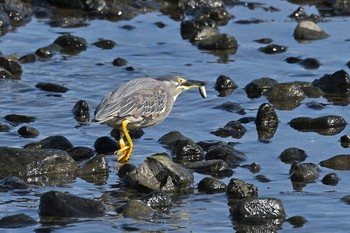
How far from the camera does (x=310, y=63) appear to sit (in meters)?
19.0

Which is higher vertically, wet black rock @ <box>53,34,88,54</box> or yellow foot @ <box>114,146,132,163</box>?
wet black rock @ <box>53,34,88,54</box>

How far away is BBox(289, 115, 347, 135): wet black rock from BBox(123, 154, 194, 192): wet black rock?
309 centimetres

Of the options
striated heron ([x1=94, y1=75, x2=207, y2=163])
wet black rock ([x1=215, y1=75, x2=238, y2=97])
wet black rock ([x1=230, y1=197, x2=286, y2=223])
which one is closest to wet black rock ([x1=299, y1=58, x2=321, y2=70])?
wet black rock ([x1=215, y1=75, x2=238, y2=97])

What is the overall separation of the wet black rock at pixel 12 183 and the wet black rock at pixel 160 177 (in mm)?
1207

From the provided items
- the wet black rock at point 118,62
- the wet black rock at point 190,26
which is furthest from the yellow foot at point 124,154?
the wet black rock at point 190,26

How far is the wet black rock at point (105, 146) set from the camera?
46.9 feet

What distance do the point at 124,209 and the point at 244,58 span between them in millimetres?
8535

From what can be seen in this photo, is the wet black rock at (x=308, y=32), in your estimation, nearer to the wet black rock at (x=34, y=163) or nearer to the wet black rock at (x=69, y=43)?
the wet black rock at (x=69, y=43)

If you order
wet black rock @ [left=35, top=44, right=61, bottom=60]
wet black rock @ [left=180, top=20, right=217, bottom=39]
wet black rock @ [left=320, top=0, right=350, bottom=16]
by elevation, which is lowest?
wet black rock @ [left=35, top=44, right=61, bottom=60]

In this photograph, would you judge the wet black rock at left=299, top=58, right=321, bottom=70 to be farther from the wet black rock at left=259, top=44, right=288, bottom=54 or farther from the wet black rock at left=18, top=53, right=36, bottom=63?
the wet black rock at left=18, top=53, right=36, bottom=63

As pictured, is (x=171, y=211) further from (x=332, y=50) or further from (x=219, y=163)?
(x=332, y=50)

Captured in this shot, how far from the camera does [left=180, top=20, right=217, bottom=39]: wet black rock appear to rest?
2134 centimetres

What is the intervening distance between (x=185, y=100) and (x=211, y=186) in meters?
4.73

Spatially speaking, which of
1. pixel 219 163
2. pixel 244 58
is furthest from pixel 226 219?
pixel 244 58
